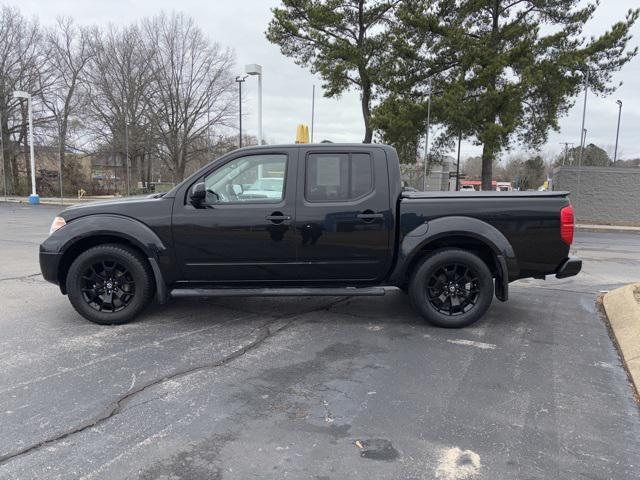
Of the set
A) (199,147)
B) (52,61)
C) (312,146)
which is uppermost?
(52,61)

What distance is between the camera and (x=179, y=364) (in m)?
4.14

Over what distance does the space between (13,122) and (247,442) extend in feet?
154

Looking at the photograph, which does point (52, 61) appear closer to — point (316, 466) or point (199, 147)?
point (199, 147)

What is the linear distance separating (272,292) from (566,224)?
309 cm

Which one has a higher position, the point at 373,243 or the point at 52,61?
the point at 52,61

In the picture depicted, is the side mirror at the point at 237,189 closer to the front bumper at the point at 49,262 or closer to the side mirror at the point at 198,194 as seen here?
the side mirror at the point at 198,194

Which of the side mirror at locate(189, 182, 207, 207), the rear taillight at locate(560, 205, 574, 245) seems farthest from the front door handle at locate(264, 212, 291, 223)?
the rear taillight at locate(560, 205, 574, 245)

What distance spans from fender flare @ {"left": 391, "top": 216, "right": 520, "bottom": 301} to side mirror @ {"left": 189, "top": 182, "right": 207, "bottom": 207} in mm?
2076

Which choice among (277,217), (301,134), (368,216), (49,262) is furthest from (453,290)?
(301,134)

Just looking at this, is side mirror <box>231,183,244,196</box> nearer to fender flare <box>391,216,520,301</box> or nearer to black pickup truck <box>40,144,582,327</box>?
black pickup truck <box>40,144,582,327</box>

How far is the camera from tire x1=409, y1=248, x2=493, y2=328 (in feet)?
16.6

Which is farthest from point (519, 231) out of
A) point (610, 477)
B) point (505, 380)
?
point (610, 477)

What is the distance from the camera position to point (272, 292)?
505cm

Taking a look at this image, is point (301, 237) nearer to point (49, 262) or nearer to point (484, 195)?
point (484, 195)
